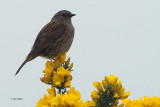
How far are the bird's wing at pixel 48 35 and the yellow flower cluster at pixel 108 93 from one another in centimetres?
269

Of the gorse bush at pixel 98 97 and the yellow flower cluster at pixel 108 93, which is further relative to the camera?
the yellow flower cluster at pixel 108 93

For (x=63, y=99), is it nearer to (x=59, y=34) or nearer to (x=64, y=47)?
(x=64, y=47)

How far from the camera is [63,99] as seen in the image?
76.5 inches

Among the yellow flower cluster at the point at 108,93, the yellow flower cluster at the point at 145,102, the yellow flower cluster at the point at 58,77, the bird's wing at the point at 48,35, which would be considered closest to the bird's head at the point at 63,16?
the bird's wing at the point at 48,35

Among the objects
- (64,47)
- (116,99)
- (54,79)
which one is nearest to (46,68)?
(54,79)

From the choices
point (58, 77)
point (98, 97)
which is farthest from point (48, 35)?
point (98, 97)

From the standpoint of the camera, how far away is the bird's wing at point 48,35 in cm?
482

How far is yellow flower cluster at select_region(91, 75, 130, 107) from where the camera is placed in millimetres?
2111

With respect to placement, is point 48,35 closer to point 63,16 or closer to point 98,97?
point 63,16

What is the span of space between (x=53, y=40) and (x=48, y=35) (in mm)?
137

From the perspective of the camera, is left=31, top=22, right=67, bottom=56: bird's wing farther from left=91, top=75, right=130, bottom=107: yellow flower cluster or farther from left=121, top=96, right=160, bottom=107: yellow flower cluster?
left=121, top=96, right=160, bottom=107: yellow flower cluster

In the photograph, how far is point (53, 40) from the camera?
5102mm

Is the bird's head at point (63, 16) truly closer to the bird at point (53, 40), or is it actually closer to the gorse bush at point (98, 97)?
the bird at point (53, 40)

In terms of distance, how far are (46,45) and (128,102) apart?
3.12 meters
